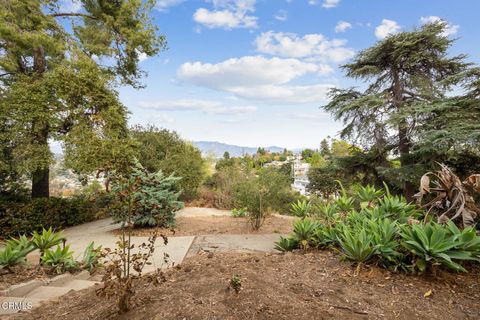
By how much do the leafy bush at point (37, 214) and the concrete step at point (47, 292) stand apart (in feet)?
13.2

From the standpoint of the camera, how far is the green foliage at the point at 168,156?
37.0 feet

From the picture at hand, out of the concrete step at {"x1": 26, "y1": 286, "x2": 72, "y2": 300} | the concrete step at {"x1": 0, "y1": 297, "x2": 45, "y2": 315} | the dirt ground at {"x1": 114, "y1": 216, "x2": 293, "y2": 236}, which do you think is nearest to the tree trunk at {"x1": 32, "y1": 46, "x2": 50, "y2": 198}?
the dirt ground at {"x1": 114, "y1": 216, "x2": 293, "y2": 236}

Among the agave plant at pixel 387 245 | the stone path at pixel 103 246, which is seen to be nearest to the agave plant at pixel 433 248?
the agave plant at pixel 387 245

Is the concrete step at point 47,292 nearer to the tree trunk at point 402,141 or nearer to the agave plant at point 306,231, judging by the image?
the agave plant at point 306,231

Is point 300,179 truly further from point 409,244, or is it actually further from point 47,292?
point 47,292

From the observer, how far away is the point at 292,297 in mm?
2055

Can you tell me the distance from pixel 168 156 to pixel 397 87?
10160 millimetres

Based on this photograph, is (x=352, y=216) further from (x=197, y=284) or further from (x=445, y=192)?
(x=197, y=284)

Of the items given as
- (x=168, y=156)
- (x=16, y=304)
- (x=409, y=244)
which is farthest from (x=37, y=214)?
(x=409, y=244)

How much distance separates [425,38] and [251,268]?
454 inches

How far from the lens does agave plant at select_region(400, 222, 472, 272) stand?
7.43 feet

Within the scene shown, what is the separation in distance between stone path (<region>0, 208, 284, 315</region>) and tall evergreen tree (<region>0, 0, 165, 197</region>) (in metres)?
1.92

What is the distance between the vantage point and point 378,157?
1159 centimetres

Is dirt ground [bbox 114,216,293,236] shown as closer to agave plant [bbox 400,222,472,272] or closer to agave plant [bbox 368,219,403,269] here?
agave plant [bbox 368,219,403,269]
